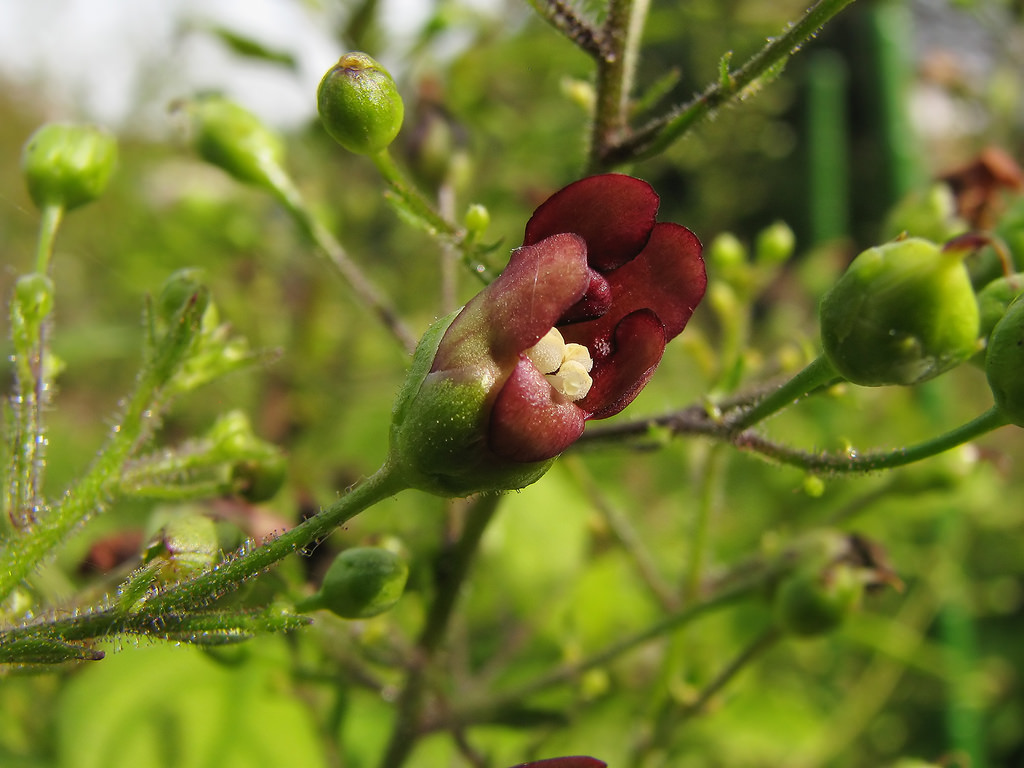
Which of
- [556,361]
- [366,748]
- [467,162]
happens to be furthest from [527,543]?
[556,361]

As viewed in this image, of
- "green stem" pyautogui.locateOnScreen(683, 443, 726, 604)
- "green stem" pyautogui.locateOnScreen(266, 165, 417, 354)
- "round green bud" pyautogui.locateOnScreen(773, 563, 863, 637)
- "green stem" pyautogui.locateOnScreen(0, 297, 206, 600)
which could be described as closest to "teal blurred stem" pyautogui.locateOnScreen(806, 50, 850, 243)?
"green stem" pyautogui.locateOnScreen(683, 443, 726, 604)

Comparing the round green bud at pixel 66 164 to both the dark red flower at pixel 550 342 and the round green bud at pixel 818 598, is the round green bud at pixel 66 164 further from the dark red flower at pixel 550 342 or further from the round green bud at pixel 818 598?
the round green bud at pixel 818 598

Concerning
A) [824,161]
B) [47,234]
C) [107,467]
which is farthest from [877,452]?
[824,161]

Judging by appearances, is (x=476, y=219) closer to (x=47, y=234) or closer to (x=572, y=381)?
(x=572, y=381)

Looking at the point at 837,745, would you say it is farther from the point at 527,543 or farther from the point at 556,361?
the point at 556,361

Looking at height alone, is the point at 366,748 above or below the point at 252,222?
below
